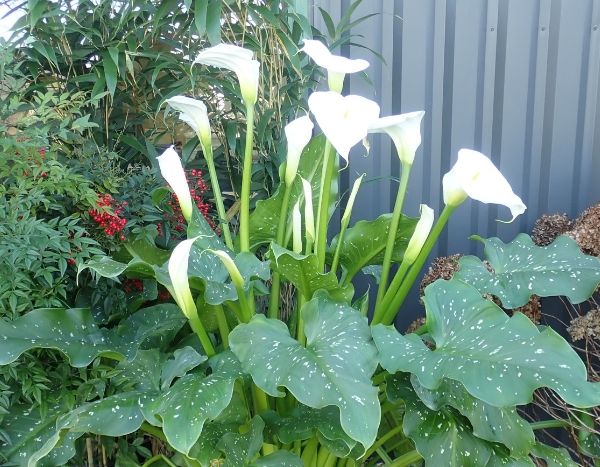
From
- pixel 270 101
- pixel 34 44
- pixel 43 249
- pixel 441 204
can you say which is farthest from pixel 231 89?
pixel 441 204

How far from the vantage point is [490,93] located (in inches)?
73.7

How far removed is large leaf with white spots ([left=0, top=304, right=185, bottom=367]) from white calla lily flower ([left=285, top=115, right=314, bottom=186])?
0.45m

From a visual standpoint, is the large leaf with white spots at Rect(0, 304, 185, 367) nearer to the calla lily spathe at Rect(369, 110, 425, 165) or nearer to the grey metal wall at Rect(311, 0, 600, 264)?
the calla lily spathe at Rect(369, 110, 425, 165)

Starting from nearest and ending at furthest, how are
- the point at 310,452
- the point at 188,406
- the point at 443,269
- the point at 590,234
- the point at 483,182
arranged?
1. the point at 188,406
2. the point at 483,182
3. the point at 310,452
4. the point at 590,234
5. the point at 443,269

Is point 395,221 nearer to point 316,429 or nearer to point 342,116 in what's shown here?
point 342,116

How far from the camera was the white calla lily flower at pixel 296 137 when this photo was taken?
1.24 metres

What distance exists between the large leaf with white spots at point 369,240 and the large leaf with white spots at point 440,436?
0.40 m

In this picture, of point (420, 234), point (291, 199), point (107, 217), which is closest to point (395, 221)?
point (420, 234)

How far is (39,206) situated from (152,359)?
1.40ft

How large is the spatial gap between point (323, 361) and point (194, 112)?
2.12 feet

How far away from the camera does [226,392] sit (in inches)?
41.2

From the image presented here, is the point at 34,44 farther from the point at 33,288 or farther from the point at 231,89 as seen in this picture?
the point at 33,288

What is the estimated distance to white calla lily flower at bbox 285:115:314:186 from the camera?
1242 millimetres

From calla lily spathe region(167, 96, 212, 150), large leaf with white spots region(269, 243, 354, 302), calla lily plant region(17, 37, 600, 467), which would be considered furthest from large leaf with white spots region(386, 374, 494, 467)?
calla lily spathe region(167, 96, 212, 150)
